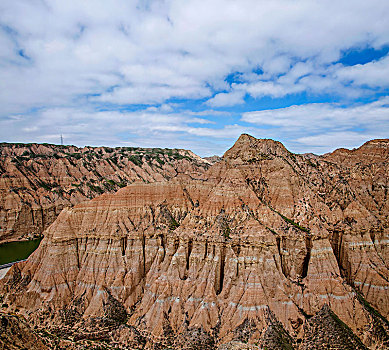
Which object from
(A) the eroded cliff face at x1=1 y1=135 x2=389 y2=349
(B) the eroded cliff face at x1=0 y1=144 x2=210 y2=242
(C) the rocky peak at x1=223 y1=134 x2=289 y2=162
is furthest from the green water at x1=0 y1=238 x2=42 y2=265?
(C) the rocky peak at x1=223 y1=134 x2=289 y2=162

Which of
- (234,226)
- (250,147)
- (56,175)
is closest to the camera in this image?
(234,226)

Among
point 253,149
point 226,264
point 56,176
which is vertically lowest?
point 226,264

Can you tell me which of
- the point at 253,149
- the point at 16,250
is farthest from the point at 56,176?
the point at 253,149

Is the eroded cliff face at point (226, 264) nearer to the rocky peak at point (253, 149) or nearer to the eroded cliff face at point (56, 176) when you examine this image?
the rocky peak at point (253, 149)

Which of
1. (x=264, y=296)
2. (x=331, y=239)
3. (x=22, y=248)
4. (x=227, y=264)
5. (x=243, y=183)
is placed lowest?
(x=22, y=248)

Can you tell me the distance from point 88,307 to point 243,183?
27.9m

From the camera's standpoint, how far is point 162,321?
33.6 meters

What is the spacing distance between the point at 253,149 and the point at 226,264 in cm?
2248

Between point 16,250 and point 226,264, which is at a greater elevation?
point 226,264

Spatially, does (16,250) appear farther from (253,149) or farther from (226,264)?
(253,149)

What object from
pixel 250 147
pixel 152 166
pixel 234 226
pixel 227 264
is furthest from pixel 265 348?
pixel 152 166

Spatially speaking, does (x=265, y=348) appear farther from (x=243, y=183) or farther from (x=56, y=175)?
(x=56, y=175)

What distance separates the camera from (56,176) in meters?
122

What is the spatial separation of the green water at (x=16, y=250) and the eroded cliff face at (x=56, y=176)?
499 cm
